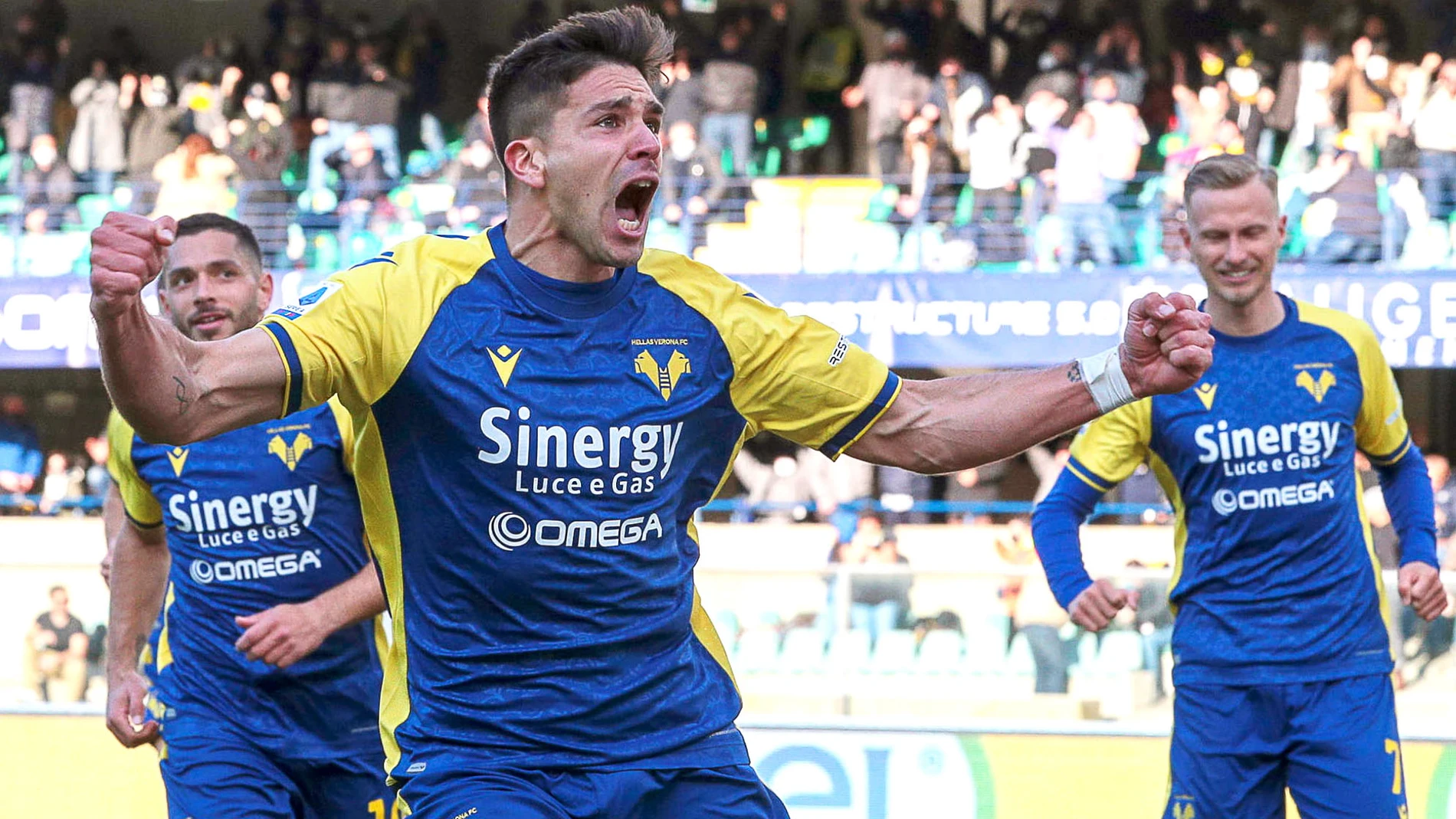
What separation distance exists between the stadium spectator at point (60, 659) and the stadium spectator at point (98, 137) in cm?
946

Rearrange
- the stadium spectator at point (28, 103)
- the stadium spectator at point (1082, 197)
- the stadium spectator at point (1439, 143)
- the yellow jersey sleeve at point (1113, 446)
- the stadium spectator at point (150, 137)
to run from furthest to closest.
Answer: the stadium spectator at point (28, 103)
the stadium spectator at point (150, 137)
the stadium spectator at point (1082, 197)
the stadium spectator at point (1439, 143)
the yellow jersey sleeve at point (1113, 446)

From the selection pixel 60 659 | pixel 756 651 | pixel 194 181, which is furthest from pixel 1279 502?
pixel 194 181

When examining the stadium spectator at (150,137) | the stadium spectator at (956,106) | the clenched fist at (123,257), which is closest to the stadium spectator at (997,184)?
the stadium spectator at (956,106)

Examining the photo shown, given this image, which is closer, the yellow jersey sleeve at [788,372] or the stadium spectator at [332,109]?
the yellow jersey sleeve at [788,372]

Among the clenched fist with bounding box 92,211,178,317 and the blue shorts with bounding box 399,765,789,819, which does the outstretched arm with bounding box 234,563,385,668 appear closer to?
the blue shorts with bounding box 399,765,789,819

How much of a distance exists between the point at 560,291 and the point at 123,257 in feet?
2.88

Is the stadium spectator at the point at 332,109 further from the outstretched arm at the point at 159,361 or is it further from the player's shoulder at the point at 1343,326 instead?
the outstretched arm at the point at 159,361

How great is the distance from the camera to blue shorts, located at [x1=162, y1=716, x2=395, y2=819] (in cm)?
463

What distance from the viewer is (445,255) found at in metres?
3.23

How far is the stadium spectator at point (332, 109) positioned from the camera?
16.7 m

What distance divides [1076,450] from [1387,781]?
1.24 metres

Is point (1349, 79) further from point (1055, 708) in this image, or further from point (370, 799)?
point (370, 799)

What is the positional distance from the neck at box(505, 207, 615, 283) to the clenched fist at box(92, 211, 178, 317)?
0.81m

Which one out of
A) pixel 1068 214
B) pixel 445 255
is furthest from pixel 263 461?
pixel 1068 214
